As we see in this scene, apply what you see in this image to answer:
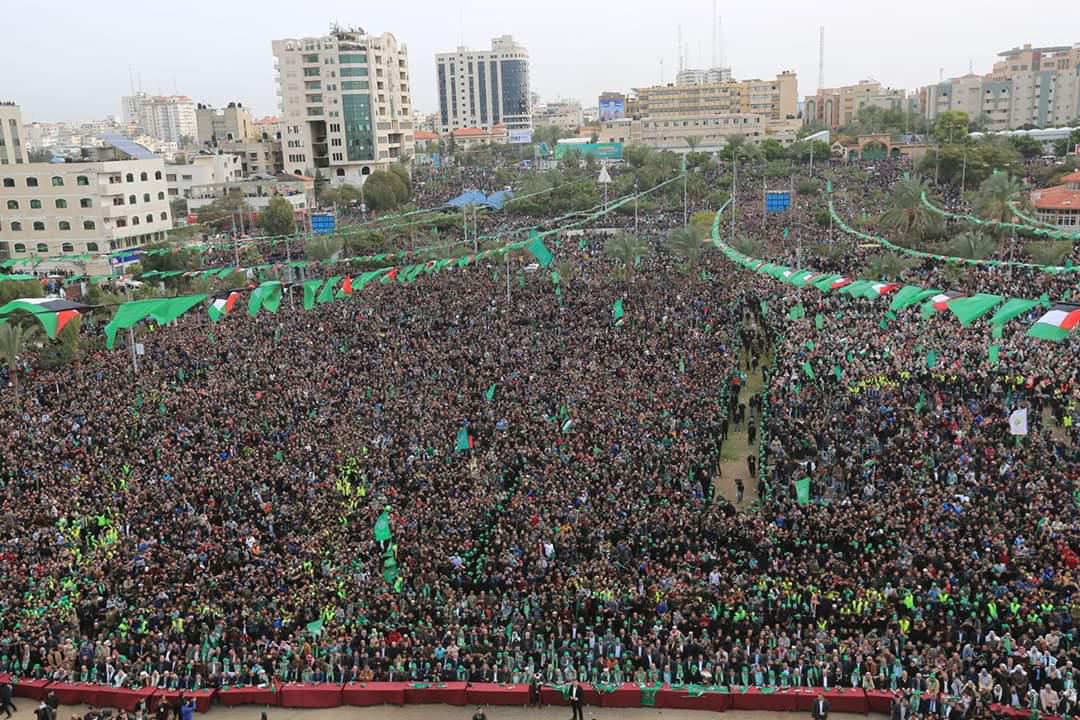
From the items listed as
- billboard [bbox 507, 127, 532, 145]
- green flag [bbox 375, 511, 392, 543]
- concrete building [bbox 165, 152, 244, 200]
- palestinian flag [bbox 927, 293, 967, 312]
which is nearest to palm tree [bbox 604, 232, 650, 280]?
palestinian flag [bbox 927, 293, 967, 312]

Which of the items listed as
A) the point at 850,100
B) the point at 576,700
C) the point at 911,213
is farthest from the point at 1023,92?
the point at 576,700

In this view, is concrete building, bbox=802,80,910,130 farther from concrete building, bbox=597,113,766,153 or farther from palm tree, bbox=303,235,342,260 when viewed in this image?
palm tree, bbox=303,235,342,260

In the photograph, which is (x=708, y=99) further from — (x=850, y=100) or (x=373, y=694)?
(x=373, y=694)

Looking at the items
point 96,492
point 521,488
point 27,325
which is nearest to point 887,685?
point 521,488

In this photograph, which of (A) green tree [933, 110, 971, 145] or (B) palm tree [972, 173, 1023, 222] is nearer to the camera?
(B) palm tree [972, 173, 1023, 222]

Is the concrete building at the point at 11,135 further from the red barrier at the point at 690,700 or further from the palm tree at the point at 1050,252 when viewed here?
the red barrier at the point at 690,700

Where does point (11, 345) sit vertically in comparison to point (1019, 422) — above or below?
above
